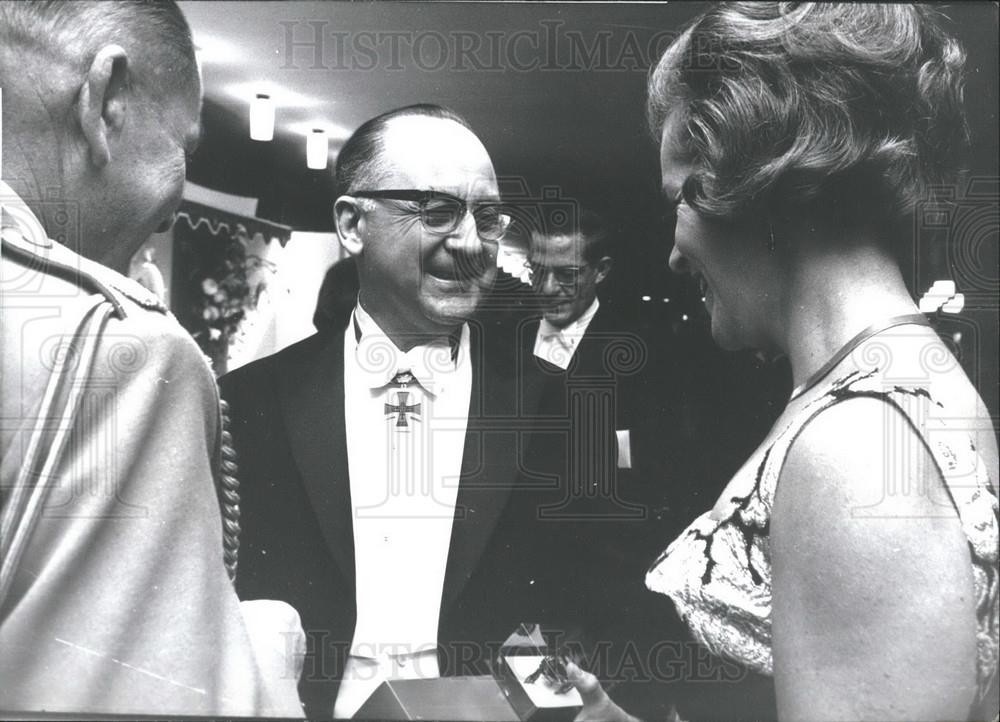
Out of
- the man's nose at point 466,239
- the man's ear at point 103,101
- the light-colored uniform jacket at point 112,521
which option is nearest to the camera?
the light-colored uniform jacket at point 112,521

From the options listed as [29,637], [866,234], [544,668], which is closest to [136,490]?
[29,637]

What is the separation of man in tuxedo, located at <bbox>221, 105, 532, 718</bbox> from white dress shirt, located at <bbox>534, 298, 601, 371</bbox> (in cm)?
13

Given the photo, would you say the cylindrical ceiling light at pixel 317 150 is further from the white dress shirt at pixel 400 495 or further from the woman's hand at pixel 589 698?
the woman's hand at pixel 589 698

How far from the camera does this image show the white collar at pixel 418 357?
251 centimetres

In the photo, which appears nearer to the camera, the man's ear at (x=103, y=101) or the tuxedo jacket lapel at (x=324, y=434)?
the man's ear at (x=103, y=101)

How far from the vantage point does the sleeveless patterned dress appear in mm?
2297

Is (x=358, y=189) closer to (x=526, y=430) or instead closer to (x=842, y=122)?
(x=526, y=430)

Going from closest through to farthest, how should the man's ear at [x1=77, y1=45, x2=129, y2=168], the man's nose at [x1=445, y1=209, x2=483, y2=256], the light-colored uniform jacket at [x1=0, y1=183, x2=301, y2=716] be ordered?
the light-colored uniform jacket at [x1=0, y1=183, x2=301, y2=716]
the man's ear at [x1=77, y1=45, x2=129, y2=168]
the man's nose at [x1=445, y1=209, x2=483, y2=256]

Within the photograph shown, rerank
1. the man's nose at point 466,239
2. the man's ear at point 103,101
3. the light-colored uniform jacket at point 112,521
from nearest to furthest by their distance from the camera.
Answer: the light-colored uniform jacket at point 112,521
the man's ear at point 103,101
the man's nose at point 466,239

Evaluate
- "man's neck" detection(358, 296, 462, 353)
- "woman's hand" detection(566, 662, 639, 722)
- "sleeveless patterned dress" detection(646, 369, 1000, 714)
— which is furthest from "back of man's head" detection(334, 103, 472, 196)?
"woman's hand" detection(566, 662, 639, 722)

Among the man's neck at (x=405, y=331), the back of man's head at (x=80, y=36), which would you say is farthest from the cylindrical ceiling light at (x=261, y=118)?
the man's neck at (x=405, y=331)

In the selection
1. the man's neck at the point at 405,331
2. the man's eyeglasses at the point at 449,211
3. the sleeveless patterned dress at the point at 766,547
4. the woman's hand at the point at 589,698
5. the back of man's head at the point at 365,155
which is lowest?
the woman's hand at the point at 589,698

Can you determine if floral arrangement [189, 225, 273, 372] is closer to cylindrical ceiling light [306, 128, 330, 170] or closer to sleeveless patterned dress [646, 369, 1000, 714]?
cylindrical ceiling light [306, 128, 330, 170]

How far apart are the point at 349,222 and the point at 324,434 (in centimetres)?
54
